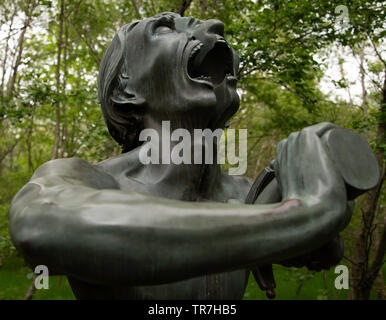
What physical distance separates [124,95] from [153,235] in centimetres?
85

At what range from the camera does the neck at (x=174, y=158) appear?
1.49m

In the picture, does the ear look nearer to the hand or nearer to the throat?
the throat

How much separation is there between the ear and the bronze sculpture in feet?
0.16

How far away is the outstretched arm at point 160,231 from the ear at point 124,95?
63 centimetres

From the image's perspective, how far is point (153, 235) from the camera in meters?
0.85

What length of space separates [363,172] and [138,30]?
954 millimetres

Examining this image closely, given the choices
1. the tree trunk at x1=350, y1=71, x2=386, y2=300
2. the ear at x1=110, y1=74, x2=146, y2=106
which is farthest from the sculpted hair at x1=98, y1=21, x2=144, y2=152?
the tree trunk at x1=350, y1=71, x2=386, y2=300

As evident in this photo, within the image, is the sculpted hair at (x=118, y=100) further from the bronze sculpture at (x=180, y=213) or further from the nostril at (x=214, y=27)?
the nostril at (x=214, y=27)

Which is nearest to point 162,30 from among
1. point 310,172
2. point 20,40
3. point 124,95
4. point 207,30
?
point 207,30
